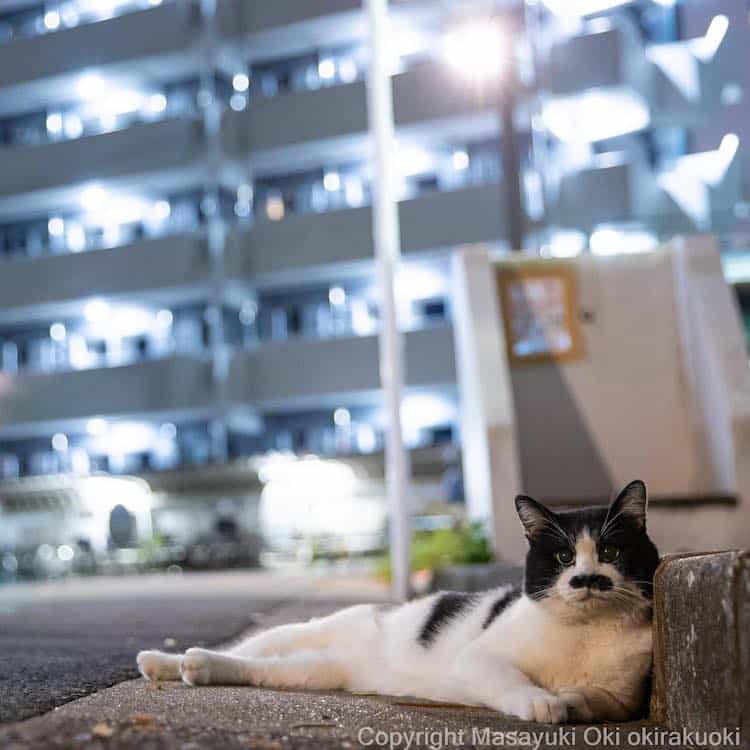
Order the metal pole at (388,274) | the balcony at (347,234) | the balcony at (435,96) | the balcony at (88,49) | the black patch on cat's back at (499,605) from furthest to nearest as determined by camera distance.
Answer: the balcony at (88,49)
the balcony at (435,96)
the balcony at (347,234)
the metal pole at (388,274)
the black patch on cat's back at (499,605)

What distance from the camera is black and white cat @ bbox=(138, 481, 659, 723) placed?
2.88 meters

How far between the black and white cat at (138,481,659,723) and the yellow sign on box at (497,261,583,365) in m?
5.57

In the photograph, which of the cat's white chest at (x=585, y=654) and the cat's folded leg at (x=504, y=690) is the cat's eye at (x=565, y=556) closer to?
the cat's white chest at (x=585, y=654)

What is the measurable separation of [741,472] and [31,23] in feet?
97.2

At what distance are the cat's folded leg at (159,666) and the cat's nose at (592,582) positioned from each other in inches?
55.1

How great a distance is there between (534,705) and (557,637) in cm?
29

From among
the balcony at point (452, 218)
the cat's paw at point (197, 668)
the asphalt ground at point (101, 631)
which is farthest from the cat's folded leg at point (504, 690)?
the balcony at point (452, 218)

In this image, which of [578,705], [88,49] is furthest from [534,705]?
[88,49]

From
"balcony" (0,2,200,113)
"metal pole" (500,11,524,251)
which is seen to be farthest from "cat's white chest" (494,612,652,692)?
"balcony" (0,2,200,113)

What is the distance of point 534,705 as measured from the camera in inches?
107

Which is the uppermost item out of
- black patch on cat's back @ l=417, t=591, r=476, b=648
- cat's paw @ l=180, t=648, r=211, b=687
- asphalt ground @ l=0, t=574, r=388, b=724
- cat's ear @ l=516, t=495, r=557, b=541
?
cat's ear @ l=516, t=495, r=557, b=541

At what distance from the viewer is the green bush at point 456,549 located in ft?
24.3

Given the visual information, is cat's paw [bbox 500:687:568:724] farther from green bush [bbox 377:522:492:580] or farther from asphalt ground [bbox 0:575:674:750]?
green bush [bbox 377:522:492:580]

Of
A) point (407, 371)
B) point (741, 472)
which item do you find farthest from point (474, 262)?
point (407, 371)
